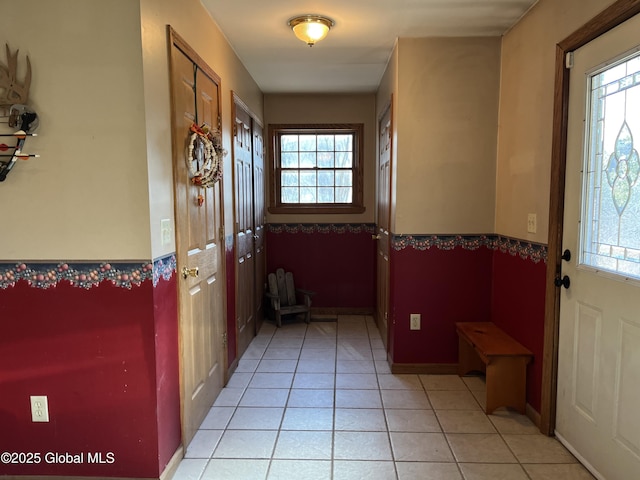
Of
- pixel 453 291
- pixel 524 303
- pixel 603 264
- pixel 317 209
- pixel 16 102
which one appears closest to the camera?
pixel 16 102

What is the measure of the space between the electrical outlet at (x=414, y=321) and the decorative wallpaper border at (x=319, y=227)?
5.81 ft

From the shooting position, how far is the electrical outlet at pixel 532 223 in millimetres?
2482

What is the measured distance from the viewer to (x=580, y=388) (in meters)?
2.09

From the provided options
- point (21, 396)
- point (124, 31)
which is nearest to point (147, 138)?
point (124, 31)

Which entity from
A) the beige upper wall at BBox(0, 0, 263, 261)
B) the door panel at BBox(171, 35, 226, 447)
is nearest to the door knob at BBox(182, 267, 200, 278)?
the door panel at BBox(171, 35, 226, 447)

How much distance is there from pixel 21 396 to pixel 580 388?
8.58 ft

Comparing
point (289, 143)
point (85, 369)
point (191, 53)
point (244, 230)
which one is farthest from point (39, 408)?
point (289, 143)

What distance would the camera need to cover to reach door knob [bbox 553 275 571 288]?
85.9 inches

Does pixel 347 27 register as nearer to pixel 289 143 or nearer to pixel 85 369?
pixel 289 143

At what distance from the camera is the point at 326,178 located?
4863 mm

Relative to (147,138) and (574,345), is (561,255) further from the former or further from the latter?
(147,138)

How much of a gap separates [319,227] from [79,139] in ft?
10.7

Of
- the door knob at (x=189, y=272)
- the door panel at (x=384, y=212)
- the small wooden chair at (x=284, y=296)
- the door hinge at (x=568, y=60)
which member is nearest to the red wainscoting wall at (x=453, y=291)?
the door panel at (x=384, y=212)

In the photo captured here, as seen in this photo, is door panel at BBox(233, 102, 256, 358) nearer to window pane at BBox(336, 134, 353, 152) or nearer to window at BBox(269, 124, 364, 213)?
window at BBox(269, 124, 364, 213)
